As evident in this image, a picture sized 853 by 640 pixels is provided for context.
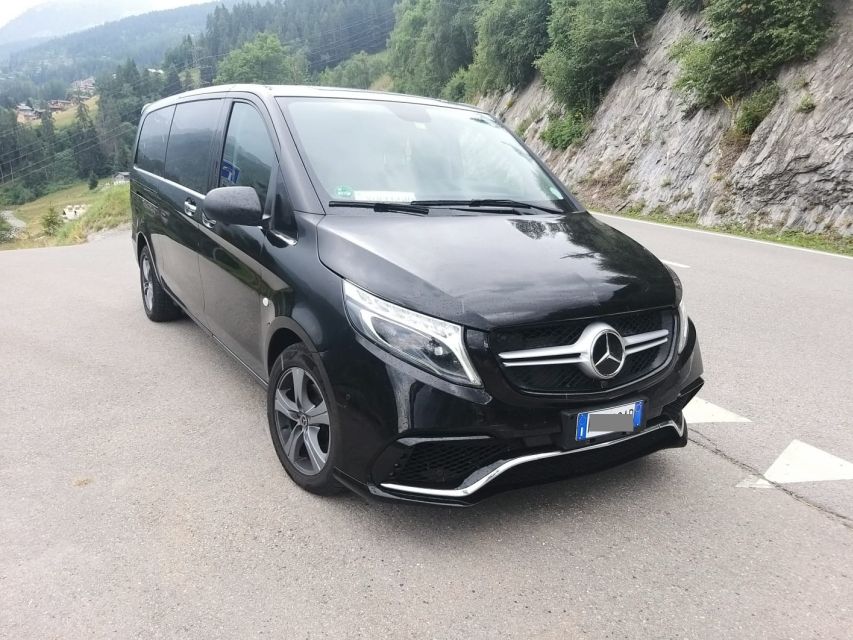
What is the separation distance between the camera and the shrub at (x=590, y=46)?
20.9m

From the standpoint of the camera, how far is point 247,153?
3719mm

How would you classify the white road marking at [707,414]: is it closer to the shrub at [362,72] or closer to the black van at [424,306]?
the black van at [424,306]

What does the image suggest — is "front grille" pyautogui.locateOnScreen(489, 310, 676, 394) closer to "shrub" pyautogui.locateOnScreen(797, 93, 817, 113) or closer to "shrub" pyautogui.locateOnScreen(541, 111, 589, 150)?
"shrub" pyautogui.locateOnScreen(797, 93, 817, 113)

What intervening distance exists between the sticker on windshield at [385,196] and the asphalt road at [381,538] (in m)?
1.42

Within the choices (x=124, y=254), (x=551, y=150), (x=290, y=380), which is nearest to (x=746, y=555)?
(x=290, y=380)

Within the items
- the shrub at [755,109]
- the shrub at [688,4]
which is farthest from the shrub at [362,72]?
the shrub at [755,109]

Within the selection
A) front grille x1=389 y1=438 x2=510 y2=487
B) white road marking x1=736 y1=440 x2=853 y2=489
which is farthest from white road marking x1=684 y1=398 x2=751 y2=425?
front grille x1=389 y1=438 x2=510 y2=487

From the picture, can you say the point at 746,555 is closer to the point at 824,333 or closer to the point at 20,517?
the point at 20,517

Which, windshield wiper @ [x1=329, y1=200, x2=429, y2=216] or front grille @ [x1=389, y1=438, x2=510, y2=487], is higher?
windshield wiper @ [x1=329, y1=200, x2=429, y2=216]

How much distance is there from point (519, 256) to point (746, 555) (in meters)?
1.50

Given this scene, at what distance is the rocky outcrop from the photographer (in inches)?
505

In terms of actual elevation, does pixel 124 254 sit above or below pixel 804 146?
below

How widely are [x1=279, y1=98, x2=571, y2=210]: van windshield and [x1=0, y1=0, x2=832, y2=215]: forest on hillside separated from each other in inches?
515

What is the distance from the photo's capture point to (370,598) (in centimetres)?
236
